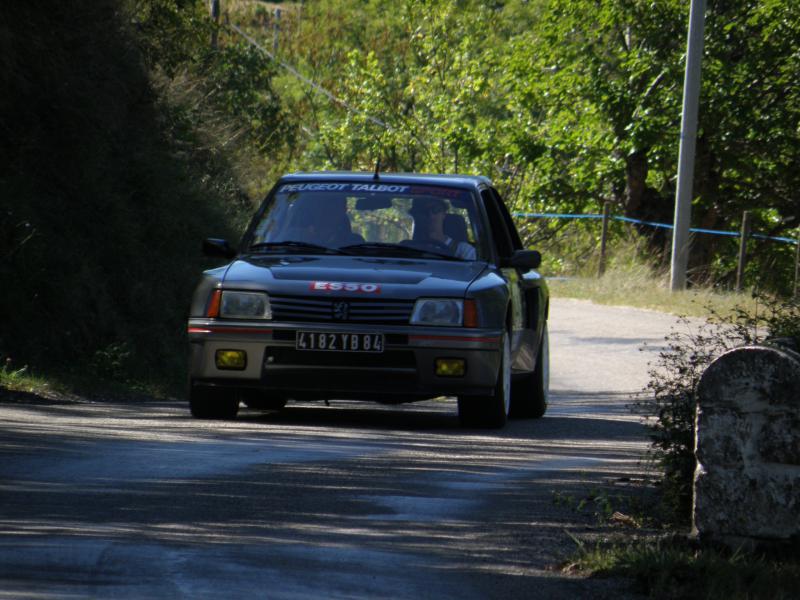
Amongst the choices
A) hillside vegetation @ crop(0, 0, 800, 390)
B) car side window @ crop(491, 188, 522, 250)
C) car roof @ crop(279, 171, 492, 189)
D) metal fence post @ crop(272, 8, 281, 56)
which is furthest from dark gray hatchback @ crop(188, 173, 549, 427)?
metal fence post @ crop(272, 8, 281, 56)

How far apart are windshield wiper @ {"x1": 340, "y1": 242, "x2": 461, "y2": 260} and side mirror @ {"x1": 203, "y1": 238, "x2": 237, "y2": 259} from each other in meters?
0.81

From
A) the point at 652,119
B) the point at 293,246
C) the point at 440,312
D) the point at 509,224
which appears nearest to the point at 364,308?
the point at 440,312

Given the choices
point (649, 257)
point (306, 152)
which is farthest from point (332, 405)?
point (306, 152)

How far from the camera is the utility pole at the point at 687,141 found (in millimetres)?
28062

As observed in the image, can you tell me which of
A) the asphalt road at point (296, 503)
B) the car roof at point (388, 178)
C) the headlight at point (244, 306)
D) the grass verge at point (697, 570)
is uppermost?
the car roof at point (388, 178)

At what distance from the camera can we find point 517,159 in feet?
119

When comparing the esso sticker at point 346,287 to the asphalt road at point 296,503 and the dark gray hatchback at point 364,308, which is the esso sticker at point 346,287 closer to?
the dark gray hatchback at point 364,308

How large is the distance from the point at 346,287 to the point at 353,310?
156 mm

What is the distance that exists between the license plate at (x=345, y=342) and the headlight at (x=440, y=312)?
0.96 ft

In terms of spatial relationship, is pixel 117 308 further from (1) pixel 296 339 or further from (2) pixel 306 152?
(2) pixel 306 152

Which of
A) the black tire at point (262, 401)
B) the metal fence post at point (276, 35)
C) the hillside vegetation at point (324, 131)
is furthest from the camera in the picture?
the metal fence post at point (276, 35)

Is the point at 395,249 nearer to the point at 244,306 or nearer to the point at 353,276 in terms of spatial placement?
the point at 353,276

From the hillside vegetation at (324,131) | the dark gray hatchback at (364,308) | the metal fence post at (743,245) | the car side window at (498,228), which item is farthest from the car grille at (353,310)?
the metal fence post at (743,245)

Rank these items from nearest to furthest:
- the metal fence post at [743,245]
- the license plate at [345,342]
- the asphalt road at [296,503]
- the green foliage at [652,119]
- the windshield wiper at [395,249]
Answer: the asphalt road at [296,503], the license plate at [345,342], the windshield wiper at [395,249], the metal fence post at [743,245], the green foliage at [652,119]
